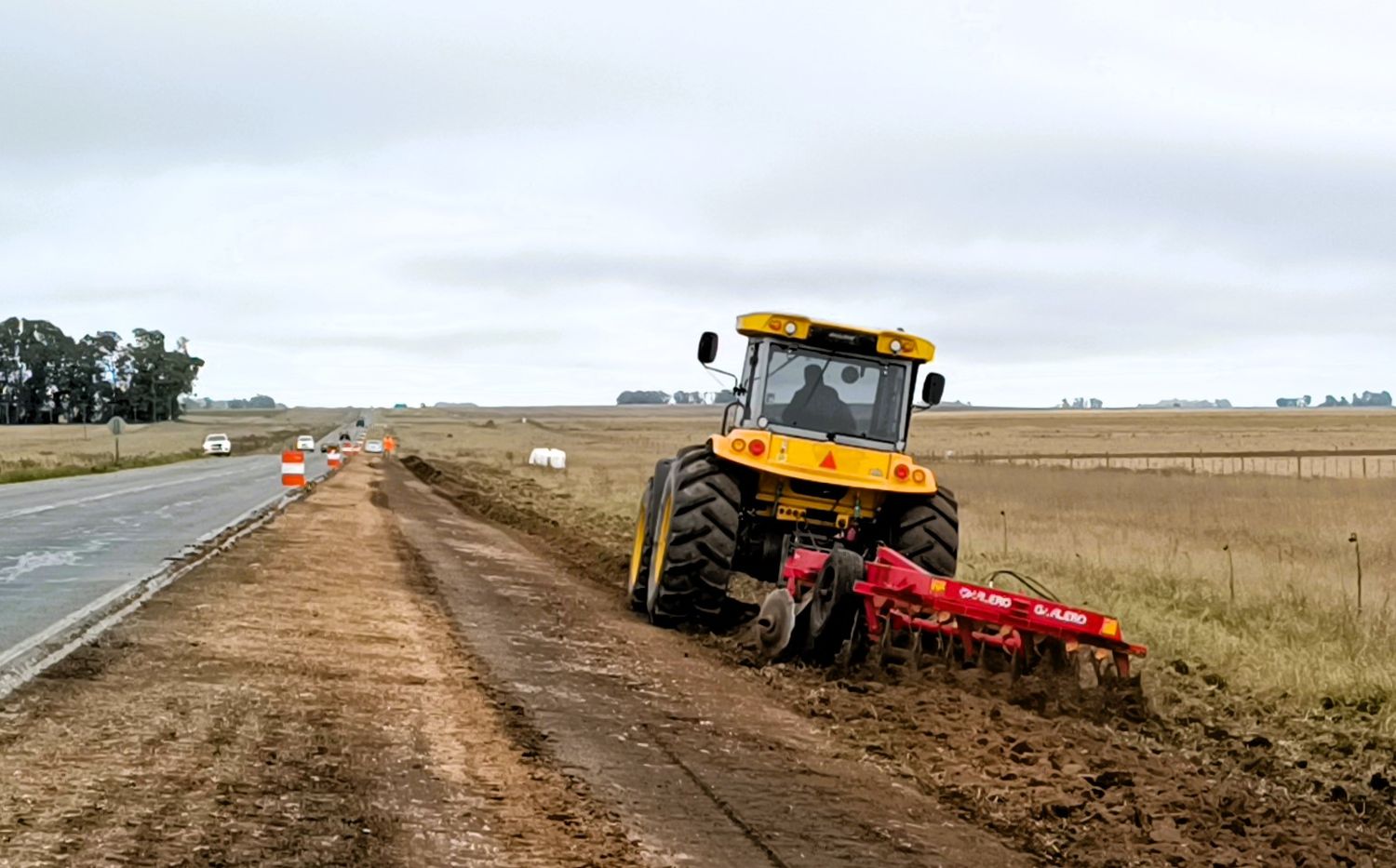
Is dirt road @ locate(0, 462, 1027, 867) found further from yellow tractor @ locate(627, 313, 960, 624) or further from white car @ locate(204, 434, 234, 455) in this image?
white car @ locate(204, 434, 234, 455)

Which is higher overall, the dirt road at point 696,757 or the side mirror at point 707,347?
the side mirror at point 707,347

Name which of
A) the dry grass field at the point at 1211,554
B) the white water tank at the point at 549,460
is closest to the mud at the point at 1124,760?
the dry grass field at the point at 1211,554

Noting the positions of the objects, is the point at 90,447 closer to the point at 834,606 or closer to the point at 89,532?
the point at 89,532

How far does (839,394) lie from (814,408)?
250 millimetres

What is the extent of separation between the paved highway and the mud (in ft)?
17.8

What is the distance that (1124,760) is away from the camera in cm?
650

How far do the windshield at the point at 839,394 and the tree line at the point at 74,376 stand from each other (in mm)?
134268

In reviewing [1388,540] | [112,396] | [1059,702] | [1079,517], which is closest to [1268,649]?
[1059,702]

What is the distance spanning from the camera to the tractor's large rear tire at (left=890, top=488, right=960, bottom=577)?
405 inches

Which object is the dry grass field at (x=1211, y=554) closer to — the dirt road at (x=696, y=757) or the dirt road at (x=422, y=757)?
the dirt road at (x=696, y=757)

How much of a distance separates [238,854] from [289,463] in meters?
24.9

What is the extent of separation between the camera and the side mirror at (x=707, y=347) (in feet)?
34.2

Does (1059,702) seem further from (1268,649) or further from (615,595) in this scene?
(615,595)

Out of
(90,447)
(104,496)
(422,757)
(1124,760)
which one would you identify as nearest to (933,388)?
(1124,760)
